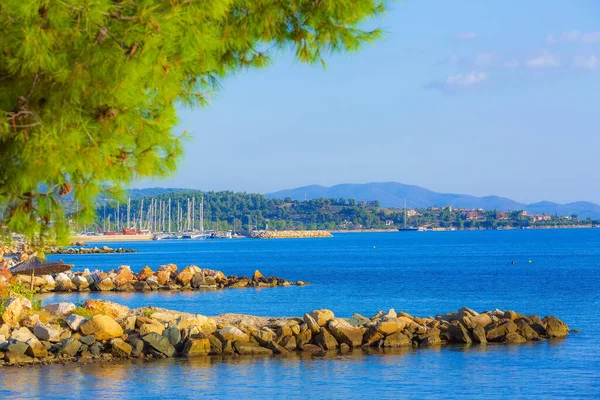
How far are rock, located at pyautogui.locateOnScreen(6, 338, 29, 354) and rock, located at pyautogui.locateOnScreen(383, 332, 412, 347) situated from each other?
9379 millimetres

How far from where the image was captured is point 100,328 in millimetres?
22016

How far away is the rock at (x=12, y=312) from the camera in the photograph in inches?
889

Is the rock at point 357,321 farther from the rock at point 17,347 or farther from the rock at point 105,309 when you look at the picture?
the rock at point 17,347

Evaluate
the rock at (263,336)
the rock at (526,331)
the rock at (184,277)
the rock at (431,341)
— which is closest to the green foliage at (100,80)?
the rock at (263,336)

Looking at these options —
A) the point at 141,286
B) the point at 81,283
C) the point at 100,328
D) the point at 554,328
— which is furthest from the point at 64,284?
the point at 554,328

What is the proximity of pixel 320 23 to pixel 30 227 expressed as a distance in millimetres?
3267

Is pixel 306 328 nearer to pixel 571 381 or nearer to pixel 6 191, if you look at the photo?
pixel 571 381

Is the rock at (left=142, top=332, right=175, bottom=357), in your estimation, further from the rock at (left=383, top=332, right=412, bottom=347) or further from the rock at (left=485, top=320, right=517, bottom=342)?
the rock at (left=485, top=320, right=517, bottom=342)

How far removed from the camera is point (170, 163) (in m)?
7.76

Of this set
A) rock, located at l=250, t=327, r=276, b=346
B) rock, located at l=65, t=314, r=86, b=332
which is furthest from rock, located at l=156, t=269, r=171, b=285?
rock, located at l=65, t=314, r=86, b=332

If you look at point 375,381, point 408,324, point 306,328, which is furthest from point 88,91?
point 408,324

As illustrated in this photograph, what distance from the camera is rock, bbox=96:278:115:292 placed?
47.0m

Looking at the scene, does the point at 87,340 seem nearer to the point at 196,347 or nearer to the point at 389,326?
the point at 196,347

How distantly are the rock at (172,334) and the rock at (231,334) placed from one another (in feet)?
3.42
